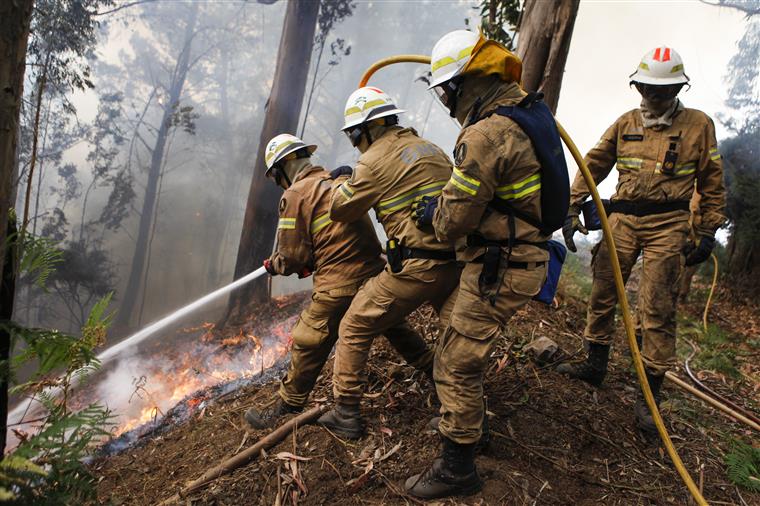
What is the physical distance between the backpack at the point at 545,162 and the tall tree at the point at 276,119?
767cm

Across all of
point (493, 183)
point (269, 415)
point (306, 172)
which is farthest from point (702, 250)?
point (269, 415)

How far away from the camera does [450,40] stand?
2.77 metres

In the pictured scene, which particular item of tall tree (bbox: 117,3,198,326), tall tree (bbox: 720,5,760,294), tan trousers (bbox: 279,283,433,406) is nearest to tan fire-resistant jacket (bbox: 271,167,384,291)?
tan trousers (bbox: 279,283,433,406)

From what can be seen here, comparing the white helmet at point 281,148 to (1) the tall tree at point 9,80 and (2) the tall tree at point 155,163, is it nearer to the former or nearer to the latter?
(1) the tall tree at point 9,80

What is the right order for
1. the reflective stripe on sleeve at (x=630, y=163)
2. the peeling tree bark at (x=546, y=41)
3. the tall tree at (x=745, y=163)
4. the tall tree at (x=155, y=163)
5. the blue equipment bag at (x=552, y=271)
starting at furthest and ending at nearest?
the tall tree at (x=155, y=163)
the tall tree at (x=745, y=163)
the peeling tree bark at (x=546, y=41)
the reflective stripe on sleeve at (x=630, y=163)
the blue equipment bag at (x=552, y=271)

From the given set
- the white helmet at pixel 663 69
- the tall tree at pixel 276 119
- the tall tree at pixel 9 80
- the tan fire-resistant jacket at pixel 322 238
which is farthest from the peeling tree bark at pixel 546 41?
the tall tree at pixel 276 119

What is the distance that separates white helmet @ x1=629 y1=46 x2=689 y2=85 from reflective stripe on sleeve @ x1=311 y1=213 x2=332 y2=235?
2.67 metres

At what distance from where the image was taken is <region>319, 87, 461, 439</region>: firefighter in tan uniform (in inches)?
123

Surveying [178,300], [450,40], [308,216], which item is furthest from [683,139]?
[178,300]

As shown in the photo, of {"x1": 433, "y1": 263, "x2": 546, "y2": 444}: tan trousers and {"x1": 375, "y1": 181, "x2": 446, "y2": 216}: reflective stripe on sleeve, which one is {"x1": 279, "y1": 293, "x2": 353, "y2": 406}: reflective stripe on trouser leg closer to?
{"x1": 375, "y1": 181, "x2": 446, "y2": 216}: reflective stripe on sleeve

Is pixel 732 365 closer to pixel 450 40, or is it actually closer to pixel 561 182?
pixel 561 182

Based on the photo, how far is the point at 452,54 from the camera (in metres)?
2.72

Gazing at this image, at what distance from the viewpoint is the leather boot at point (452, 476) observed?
2.72 meters

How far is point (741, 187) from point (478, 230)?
9624mm
